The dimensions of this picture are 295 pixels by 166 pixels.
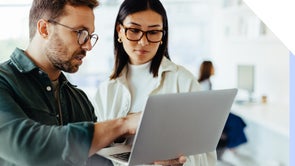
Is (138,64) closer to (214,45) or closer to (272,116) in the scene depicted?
(214,45)

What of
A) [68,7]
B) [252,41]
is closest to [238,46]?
[252,41]

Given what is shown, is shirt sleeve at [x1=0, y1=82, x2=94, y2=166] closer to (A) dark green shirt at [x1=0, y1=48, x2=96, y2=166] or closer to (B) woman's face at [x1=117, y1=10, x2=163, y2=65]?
(A) dark green shirt at [x1=0, y1=48, x2=96, y2=166]

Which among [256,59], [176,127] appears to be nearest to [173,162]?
[176,127]

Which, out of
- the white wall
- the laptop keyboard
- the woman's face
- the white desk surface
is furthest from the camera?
the white desk surface

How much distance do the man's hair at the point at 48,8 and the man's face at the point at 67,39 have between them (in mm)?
13

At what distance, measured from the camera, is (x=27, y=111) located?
112 cm

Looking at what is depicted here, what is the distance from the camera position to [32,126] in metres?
1.00

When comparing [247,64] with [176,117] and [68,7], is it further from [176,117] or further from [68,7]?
[68,7]

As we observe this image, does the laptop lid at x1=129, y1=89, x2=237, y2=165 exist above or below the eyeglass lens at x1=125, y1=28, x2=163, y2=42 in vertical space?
below

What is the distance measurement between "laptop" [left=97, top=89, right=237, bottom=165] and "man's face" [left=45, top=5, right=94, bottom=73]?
0.26 metres

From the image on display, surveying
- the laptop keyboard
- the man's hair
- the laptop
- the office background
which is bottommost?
the laptop keyboard

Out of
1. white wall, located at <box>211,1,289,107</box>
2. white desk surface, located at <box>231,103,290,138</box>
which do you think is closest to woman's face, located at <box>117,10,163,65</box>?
white wall, located at <box>211,1,289,107</box>

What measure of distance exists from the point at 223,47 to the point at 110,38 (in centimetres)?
44

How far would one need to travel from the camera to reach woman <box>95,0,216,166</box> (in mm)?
1395
